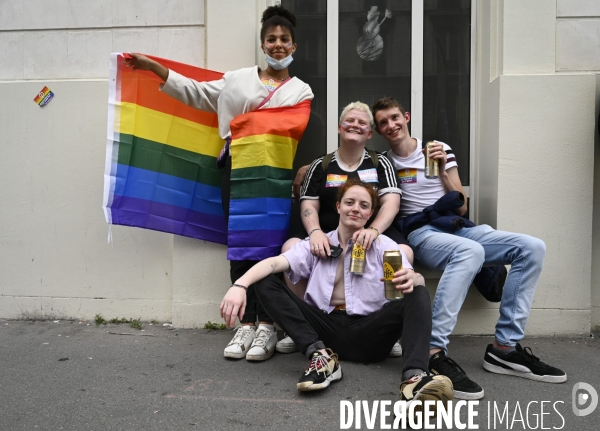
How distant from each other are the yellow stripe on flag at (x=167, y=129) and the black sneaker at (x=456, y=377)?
2.16 metres

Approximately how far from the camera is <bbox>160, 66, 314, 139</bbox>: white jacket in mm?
3980

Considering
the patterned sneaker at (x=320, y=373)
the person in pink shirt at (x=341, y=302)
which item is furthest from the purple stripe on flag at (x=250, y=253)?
the patterned sneaker at (x=320, y=373)

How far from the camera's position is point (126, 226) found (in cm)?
448

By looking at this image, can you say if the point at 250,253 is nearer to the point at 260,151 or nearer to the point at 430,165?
the point at 260,151

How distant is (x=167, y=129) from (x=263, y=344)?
66.5 inches

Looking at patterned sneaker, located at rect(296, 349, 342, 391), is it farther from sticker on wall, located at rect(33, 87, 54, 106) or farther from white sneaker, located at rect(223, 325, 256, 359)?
sticker on wall, located at rect(33, 87, 54, 106)

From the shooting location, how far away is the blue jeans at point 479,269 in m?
3.40

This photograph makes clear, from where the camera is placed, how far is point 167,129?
4.21 metres

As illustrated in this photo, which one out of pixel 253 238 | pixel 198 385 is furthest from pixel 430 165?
pixel 198 385

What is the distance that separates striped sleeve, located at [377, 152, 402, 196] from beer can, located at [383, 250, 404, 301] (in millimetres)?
864

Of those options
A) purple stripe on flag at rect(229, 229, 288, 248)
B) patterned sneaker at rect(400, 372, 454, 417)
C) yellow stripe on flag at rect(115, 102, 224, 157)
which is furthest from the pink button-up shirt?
yellow stripe on flag at rect(115, 102, 224, 157)

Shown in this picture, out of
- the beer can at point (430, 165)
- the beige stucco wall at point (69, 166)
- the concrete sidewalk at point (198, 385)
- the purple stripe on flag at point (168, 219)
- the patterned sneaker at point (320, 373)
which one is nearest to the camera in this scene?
the concrete sidewalk at point (198, 385)

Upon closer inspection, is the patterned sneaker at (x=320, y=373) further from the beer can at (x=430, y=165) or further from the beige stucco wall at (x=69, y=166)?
the beige stucco wall at (x=69, y=166)

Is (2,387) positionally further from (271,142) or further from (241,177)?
(271,142)
